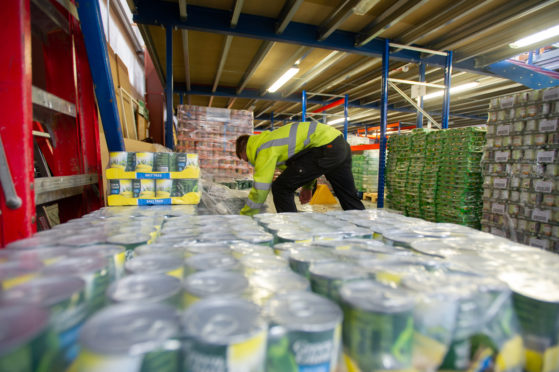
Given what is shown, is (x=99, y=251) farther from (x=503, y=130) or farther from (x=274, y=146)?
(x=503, y=130)

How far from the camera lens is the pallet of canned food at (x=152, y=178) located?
2587 mm

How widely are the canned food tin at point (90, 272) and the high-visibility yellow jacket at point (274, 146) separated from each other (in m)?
2.25

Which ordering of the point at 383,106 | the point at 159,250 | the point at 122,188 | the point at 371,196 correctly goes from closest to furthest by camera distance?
the point at 159,250
the point at 122,188
the point at 383,106
the point at 371,196

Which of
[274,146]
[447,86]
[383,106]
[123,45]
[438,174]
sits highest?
[123,45]

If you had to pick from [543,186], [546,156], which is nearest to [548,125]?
[546,156]

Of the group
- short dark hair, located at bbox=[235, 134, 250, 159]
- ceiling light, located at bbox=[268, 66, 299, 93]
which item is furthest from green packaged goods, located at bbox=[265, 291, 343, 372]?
ceiling light, located at bbox=[268, 66, 299, 93]

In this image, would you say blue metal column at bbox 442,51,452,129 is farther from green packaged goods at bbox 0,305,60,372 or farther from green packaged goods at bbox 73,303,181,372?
green packaged goods at bbox 0,305,60,372

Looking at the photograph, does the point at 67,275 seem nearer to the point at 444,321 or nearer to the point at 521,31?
the point at 444,321

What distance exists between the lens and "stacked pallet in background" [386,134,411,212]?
7.04 meters

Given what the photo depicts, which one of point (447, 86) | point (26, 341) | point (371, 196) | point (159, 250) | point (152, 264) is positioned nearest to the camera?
point (26, 341)

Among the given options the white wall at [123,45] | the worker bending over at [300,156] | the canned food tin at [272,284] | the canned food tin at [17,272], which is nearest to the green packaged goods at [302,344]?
the canned food tin at [272,284]

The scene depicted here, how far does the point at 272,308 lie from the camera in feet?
2.31

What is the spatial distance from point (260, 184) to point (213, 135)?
4692mm

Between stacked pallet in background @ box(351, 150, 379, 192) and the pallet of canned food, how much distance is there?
29.1 feet
